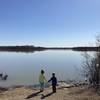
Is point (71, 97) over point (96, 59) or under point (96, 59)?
under

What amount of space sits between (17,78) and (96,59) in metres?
12.8

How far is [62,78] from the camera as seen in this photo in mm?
34031

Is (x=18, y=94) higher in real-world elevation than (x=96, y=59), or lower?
lower

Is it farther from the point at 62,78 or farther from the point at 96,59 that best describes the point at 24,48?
the point at 96,59

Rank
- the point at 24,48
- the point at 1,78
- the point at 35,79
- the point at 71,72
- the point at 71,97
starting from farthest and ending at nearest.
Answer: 1. the point at 24,48
2. the point at 71,72
3. the point at 1,78
4. the point at 35,79
5. the point at 71,97

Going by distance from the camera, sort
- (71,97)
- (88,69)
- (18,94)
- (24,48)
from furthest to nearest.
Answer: (24,48), (88,69), (18,94), (71,97)

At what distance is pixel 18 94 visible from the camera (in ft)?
64.0

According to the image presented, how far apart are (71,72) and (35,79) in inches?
269

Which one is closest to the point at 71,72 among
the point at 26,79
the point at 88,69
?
the point at 26,79

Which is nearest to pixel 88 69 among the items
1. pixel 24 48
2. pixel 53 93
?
pixel 53 93

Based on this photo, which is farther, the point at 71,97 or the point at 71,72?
the point at 71,72

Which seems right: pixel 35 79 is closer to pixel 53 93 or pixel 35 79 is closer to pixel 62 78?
pixel 62 78

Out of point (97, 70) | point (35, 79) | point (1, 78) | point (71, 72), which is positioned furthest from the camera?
point (71, 72)

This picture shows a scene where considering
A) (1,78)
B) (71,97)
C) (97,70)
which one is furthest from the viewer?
(1,78)
